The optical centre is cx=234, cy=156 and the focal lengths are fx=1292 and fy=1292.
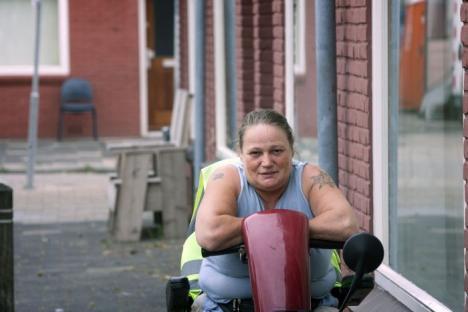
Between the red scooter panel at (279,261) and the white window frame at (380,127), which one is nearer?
the red scooter panel at (279,261)

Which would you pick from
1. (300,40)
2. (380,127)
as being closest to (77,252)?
(300,40)

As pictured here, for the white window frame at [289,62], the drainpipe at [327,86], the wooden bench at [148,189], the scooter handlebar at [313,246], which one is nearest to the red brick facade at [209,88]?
the wooden bench at [148,189]

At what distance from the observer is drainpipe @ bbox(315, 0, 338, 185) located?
23.6 feet

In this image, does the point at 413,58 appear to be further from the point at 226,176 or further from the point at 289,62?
the point at 226,176

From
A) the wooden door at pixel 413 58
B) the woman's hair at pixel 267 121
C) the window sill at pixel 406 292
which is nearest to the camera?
the woman's hair at pixel 267 121

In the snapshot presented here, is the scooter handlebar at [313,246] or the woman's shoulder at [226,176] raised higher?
the woman's shoulder at [226,176]

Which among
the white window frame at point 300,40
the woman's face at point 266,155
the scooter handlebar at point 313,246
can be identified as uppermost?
the white window frame at point 300,40

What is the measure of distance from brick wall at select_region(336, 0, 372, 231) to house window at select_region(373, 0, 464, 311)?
0.31 feet

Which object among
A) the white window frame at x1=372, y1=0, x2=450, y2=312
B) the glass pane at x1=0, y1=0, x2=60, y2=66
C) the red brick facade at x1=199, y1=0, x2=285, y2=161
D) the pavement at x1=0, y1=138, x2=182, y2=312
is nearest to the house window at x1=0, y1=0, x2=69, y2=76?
the glass pane at x1=0, y1=0, x2=60, y2=66

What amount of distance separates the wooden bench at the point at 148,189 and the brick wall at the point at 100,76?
375 inches

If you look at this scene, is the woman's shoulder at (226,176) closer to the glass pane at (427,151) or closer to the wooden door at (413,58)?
the glass pane at (427,151)

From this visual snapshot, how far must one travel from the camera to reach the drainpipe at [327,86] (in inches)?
283

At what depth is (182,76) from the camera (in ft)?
53.5

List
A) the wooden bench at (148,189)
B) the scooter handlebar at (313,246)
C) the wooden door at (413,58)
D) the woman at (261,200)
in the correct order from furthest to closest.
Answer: the wooden bench at (148,189)
the wooden door at (413,58)
the woman at (261,200)
the scooter handlebar at (313,246)
